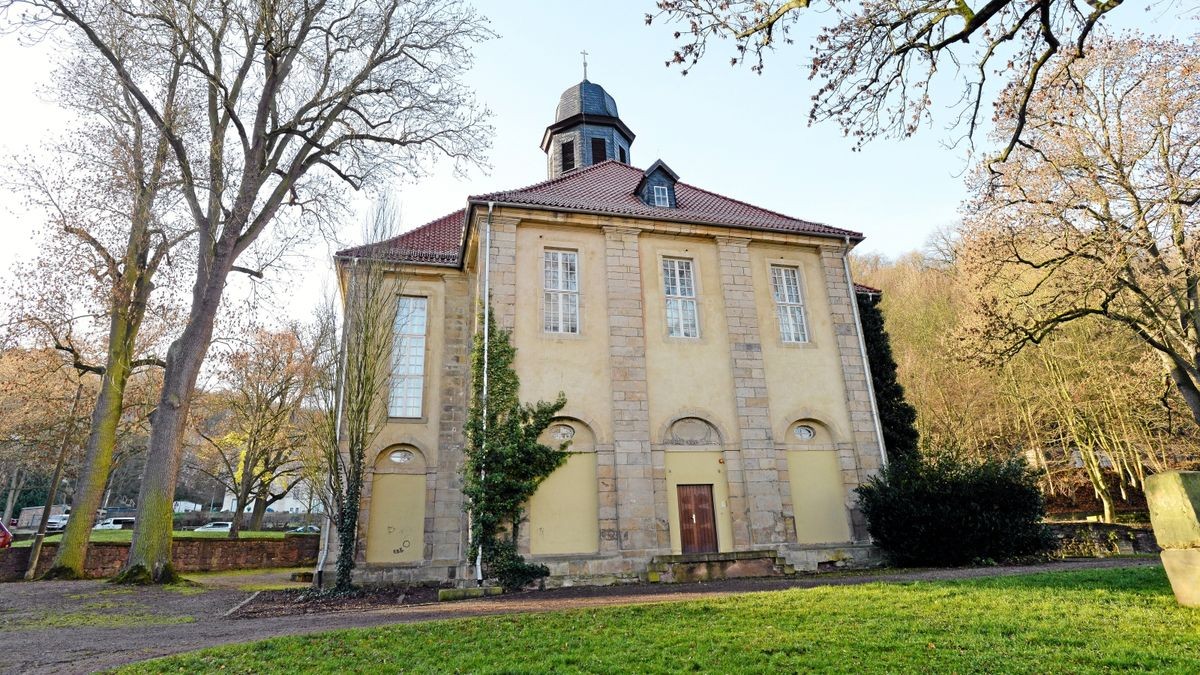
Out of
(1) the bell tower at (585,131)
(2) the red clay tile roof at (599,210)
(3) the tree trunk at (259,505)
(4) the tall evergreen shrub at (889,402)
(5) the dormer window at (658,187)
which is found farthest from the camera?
(3) the tree trunk at (259,505)

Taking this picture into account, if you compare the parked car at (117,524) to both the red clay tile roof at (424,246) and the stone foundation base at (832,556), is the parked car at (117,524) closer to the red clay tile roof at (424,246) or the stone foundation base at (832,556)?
the red clay tile roof at (424,246)

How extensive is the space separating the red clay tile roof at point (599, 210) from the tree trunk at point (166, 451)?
13.2 feet

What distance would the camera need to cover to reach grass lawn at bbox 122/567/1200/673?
234 inches

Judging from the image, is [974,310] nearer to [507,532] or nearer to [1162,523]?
[1162,523]

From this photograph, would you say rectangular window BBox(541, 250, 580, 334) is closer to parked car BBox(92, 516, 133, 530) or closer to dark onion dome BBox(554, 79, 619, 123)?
dark onion dome BBox(554, 79, 619, 123)

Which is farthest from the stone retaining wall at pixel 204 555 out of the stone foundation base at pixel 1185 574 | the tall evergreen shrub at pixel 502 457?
the stone foundation base at pixel 1185 574

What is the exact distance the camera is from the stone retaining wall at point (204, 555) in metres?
16.5

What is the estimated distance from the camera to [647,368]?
53.8ft

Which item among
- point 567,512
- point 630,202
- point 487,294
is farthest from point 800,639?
point 630,202

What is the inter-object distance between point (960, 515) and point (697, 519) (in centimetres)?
592

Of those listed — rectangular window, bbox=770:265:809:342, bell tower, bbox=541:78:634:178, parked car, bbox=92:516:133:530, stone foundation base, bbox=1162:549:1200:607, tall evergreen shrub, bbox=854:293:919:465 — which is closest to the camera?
stone foundation base, bbox=1162:549:1200:607

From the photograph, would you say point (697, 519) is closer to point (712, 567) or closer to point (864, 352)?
point (712, 567)

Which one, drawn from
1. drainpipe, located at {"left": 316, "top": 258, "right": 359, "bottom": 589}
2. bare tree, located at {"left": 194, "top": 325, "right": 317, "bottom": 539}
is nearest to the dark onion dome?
drainpipe, located at {"left": 316, "top": 258, "right": 359, "bottom": 589}

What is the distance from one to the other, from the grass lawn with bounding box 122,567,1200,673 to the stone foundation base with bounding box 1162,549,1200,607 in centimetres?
18
